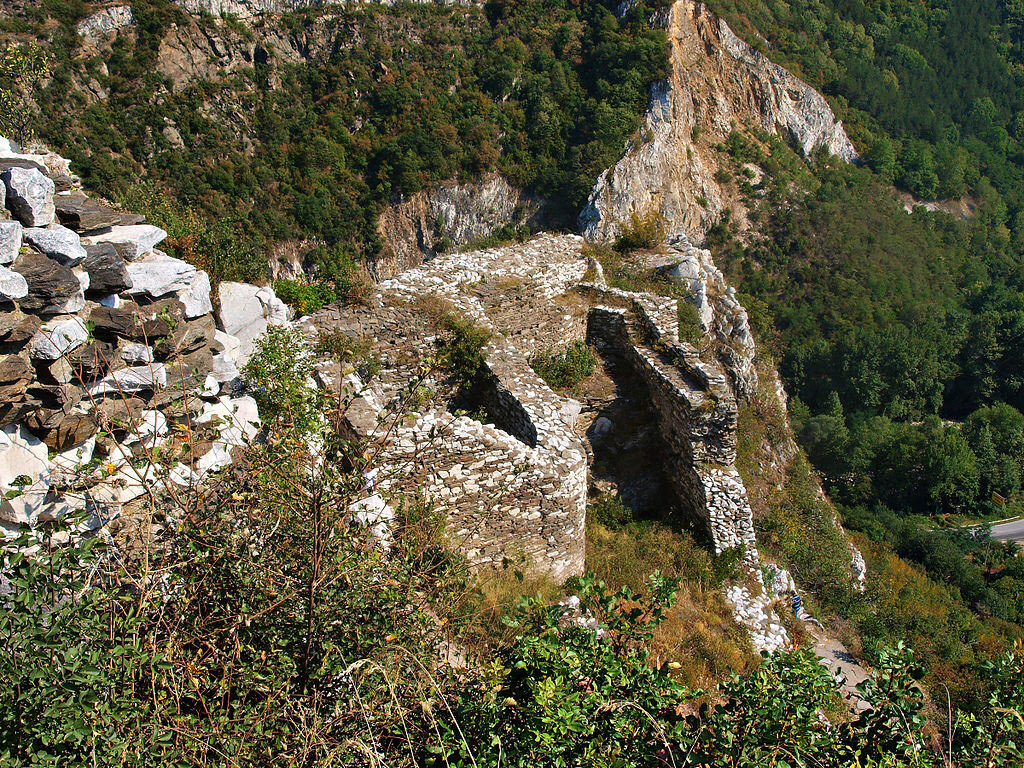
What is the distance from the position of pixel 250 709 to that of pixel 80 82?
56666 mm

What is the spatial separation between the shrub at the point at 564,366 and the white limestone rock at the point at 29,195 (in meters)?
6.46

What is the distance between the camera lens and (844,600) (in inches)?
347

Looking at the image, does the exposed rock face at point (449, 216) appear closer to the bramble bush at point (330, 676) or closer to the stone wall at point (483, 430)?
the stone wall at point (483, 430)

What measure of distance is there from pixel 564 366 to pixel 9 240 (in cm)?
711

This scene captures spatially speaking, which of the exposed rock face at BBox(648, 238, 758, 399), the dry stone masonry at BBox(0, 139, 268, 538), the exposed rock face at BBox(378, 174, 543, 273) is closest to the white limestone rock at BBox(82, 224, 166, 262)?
the dry stone masonry at BBox(0, 139, 268, 538)

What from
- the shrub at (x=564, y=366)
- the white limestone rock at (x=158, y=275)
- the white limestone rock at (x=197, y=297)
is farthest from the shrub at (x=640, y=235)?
the white limestone rock at (x=158, y=275)

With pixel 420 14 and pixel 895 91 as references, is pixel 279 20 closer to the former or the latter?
pixel 420 14

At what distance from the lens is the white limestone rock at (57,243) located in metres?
4.02

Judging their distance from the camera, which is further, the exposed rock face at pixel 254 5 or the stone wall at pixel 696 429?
the exposed rock face at pixel 254 5

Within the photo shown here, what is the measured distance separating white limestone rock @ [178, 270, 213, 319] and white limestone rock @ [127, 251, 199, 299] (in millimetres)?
55

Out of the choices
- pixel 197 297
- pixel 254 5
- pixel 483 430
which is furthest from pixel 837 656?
pixel 254 5

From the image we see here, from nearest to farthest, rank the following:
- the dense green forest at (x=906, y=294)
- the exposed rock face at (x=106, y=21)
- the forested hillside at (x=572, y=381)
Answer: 1. the forested hillside at (x=572, y=381)
2. the dense green forest at (x=906, y=294)
3. the exposed rock face at (x=106, y=21)

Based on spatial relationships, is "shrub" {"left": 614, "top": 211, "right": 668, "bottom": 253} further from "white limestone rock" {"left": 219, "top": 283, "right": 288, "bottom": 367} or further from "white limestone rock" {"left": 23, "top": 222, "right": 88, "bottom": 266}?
"white limestone rock" {"left": 23, "top": 222, "right": 88, "bottom": 266}

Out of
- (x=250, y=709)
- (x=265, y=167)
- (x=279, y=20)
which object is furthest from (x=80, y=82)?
(x=250, y=709)
